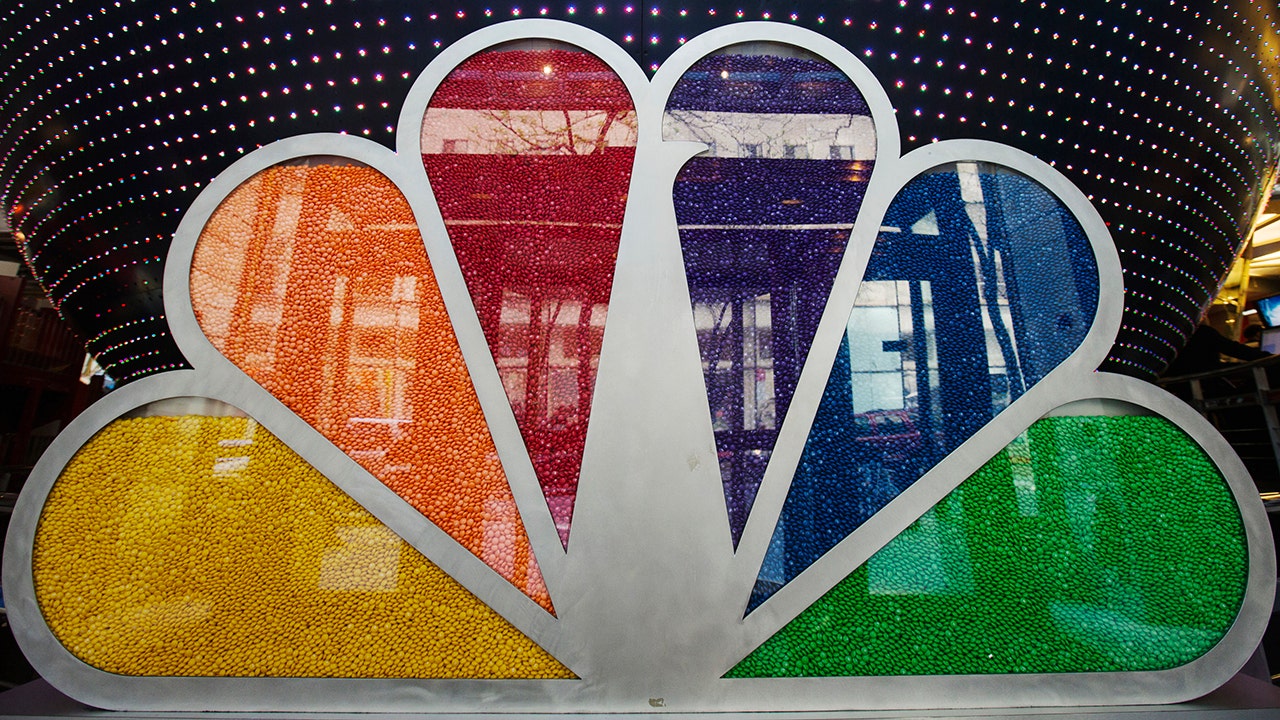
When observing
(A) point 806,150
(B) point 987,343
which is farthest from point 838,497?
(A) point 806,150

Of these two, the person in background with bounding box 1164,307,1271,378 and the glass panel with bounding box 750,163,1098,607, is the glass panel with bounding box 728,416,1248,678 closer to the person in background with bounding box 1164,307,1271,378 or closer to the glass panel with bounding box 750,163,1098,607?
the glass panel with bounding box 750,163,1098,607

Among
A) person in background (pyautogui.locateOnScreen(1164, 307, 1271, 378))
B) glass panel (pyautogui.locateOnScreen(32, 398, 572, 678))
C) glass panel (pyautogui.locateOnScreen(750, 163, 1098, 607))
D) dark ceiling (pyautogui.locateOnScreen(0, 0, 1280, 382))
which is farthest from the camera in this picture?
person in background (pyautogui.locateOnScreen(1164, 307, 1271, 378))

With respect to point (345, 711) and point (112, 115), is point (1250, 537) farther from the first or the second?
point (112, 115)

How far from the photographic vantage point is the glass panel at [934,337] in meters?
1.91

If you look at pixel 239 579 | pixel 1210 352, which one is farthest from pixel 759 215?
pixel 1210 352

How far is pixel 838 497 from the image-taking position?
1903mm

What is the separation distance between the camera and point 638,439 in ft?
6.22

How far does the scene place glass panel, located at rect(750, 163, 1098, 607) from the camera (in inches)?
75.1

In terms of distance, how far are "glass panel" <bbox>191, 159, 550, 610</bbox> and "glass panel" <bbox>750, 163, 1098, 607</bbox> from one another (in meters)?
1.05

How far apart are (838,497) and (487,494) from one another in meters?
1.19

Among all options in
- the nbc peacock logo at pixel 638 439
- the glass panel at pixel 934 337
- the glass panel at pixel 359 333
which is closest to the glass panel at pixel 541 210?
the nbc peacock logo at pixel 638 439

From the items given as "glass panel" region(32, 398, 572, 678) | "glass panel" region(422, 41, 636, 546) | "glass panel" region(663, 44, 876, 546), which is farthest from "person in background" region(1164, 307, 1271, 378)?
"glass panel" region(32, 398, 572, 678)

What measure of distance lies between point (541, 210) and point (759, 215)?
2.63 feet

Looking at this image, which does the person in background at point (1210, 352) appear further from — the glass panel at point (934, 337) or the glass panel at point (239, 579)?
the glass panel at point (239, 579)
